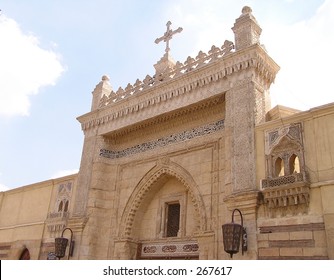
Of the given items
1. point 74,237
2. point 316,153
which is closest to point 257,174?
point 316,153

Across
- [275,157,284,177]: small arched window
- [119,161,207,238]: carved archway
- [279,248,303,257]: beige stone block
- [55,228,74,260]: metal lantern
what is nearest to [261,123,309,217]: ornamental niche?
[275,157,284,177]: small arched window

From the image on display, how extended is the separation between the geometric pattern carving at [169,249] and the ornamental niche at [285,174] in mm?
2180

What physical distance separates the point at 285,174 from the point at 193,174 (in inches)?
89.3

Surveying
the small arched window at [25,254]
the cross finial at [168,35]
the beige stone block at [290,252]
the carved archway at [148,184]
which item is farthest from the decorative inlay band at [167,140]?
the small arched window at [25,254]

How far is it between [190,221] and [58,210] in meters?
3.87

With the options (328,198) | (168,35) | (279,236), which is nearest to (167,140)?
(168,35)

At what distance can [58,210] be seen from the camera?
1013cm

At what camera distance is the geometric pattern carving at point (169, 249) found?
7.82m

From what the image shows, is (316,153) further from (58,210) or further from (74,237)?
(58,210)

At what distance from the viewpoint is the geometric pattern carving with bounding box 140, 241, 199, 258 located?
782cm

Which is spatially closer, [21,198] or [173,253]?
[173,253]

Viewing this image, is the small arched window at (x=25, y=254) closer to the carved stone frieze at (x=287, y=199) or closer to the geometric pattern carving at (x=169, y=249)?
the geometric pattern carving at (x=169, y=249)

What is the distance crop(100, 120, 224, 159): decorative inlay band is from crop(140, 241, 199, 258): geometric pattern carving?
2244 mm

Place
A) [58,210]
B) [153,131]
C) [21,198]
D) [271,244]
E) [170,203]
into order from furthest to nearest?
[21,198] → [58,210] → [153,131] → [170,203] → [271,244]
